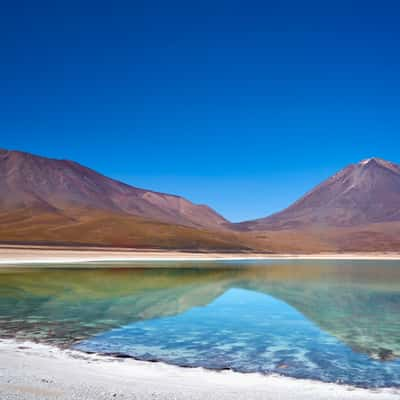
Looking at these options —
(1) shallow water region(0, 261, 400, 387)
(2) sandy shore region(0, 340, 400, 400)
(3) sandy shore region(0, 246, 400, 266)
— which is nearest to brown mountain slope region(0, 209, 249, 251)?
(3) sandy shore region(0, 246, 400, 266)

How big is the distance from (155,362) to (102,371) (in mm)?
1996

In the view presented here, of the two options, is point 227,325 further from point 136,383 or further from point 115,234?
point 115,234

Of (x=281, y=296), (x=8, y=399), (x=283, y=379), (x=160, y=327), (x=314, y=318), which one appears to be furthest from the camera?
(x=281, y=296)

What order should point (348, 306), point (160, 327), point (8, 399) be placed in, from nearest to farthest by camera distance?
1. point (8, 399)
2. point (160, 327)
3. point (348, 306)

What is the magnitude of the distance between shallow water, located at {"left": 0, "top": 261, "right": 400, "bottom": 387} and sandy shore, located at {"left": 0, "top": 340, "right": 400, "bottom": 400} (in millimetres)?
1138

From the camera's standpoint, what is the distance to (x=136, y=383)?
1142cm

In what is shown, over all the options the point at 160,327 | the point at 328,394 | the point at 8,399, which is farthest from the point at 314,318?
the point at 8,399

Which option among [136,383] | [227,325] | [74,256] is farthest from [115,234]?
[136,383]

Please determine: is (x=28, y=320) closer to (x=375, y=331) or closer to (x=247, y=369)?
(x=247, y=369)

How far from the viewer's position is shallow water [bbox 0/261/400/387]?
584 inches

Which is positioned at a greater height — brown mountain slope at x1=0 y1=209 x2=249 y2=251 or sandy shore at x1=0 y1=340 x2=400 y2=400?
brown mountain slope at x1=0 y1=209 x2=249 y2=251

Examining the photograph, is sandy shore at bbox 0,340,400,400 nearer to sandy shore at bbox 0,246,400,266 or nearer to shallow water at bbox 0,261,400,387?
shallow water at bbox 0,261,400,387

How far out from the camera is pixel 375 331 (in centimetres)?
2066

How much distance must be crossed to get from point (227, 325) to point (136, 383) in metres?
10.5
